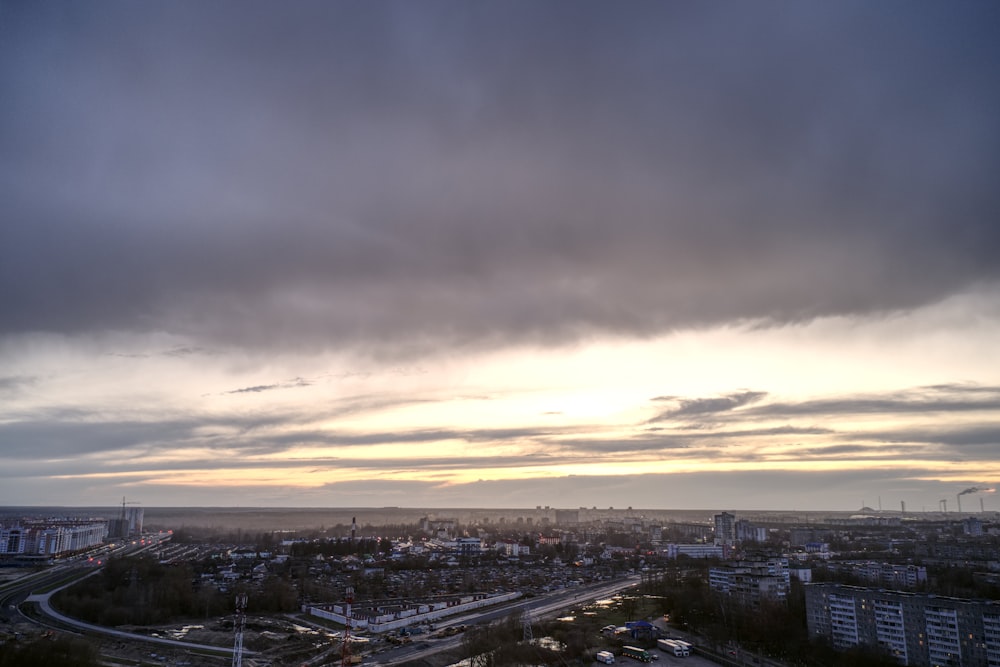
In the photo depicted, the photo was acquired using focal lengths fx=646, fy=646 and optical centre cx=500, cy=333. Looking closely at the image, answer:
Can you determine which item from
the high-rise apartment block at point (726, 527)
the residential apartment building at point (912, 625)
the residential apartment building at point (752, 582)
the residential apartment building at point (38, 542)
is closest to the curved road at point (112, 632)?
the residential apartment building at point (912, 625)

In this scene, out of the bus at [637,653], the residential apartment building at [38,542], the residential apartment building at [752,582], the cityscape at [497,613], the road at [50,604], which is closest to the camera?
the cityscape at [497,613]

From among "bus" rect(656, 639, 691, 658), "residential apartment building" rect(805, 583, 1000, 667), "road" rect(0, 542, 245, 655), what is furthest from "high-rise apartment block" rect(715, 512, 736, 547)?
"road" rect(0, 542, 245, 655)

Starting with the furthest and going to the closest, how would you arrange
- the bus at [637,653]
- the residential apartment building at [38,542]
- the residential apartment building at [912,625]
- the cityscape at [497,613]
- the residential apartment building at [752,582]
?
the residential apartment building at [38,542] < the residential apartment building at [752,582] < the bus at [637,653] < the cityscape at [497,613] < the residential apartment building at [912,625]

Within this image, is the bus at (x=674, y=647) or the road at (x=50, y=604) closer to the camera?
the bus at (x=674, y=647)

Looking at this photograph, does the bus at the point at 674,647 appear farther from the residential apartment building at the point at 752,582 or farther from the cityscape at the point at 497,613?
the residential apartment building at the point at 752,582

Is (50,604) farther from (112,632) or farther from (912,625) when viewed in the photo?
(912,625)

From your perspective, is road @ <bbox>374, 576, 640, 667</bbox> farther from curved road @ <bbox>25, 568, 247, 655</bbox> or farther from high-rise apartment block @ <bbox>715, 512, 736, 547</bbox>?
high-rise apartment block @ <bbox>715, 512, 736, 547</bbox>

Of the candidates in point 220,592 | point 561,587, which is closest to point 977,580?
point 561,587

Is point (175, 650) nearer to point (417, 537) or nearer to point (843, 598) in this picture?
point (843, 598)
